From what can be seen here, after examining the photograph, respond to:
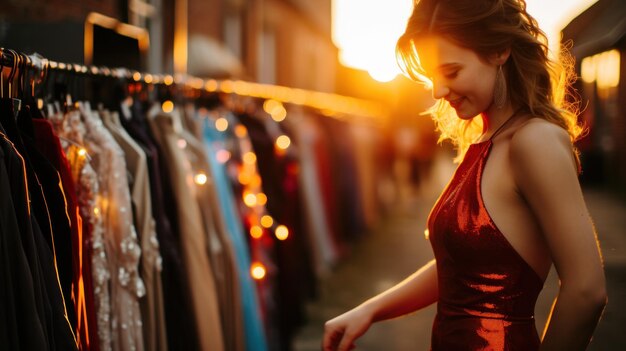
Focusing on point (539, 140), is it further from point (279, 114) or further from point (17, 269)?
point (279, 114)

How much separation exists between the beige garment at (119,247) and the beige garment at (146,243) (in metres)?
0.06

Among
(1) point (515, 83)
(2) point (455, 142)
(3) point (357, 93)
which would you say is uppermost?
(3) point (357, 93)

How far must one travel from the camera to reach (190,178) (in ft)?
8.68

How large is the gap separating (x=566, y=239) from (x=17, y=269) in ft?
4.54

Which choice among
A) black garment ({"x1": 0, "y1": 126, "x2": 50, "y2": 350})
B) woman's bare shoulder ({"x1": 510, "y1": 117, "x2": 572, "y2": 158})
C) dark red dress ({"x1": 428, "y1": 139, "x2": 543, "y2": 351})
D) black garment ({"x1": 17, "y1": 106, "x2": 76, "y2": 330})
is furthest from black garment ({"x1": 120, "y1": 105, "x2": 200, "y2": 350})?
woman's bare shoulder ({"x1": 510, "y1": 117, "x2": 572, "y2": 158})

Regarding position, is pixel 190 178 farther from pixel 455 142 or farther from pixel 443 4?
pixel 443 4

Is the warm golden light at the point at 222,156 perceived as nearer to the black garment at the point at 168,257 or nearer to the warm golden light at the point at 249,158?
the warm golden light at the point at 249,158

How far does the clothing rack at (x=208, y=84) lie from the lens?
1.92 metres

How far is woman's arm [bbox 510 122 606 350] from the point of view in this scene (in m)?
1.24

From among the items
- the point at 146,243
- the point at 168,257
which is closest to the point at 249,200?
the point at 168,257

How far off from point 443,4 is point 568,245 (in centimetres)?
67

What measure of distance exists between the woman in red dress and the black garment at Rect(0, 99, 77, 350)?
108cm

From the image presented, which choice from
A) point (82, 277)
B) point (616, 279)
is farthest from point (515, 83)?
point (82, 277)

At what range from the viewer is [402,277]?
21.0 ft
